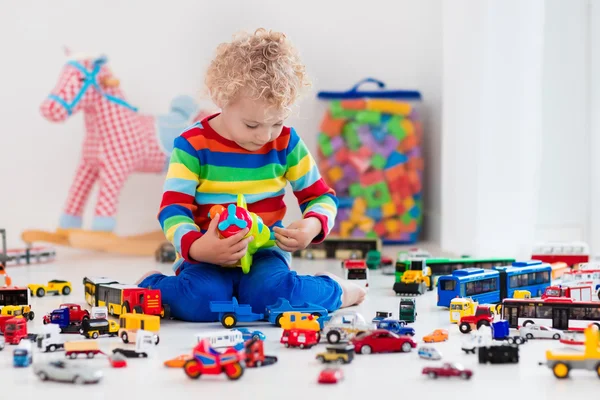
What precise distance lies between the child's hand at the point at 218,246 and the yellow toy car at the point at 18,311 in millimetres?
335

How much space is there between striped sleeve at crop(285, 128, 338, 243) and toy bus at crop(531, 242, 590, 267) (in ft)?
2.50

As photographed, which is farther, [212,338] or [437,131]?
[437,131]

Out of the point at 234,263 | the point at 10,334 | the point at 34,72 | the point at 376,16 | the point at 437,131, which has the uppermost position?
the point at 376,16

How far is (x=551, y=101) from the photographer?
2.84m

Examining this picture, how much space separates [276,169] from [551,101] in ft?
4.52

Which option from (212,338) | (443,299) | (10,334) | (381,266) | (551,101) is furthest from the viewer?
(551,101)

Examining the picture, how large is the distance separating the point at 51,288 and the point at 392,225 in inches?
56.4

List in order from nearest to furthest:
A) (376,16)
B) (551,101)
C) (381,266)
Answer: (381,266) < (551,101) < (376,16)

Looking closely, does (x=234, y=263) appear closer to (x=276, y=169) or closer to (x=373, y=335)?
(x=276, y=169)

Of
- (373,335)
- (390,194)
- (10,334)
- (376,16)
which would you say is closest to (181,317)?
(10,334)

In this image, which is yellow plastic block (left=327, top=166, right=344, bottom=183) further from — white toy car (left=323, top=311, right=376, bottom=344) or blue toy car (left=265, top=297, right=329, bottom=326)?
white toy car (left=323, top=311, right=376, bottom=344)

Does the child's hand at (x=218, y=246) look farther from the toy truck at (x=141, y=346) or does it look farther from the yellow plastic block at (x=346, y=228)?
the yellow plastic block at (x=346, y=228)

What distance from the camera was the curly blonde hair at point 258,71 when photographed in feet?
5.35

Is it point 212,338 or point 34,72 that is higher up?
point 34,72
